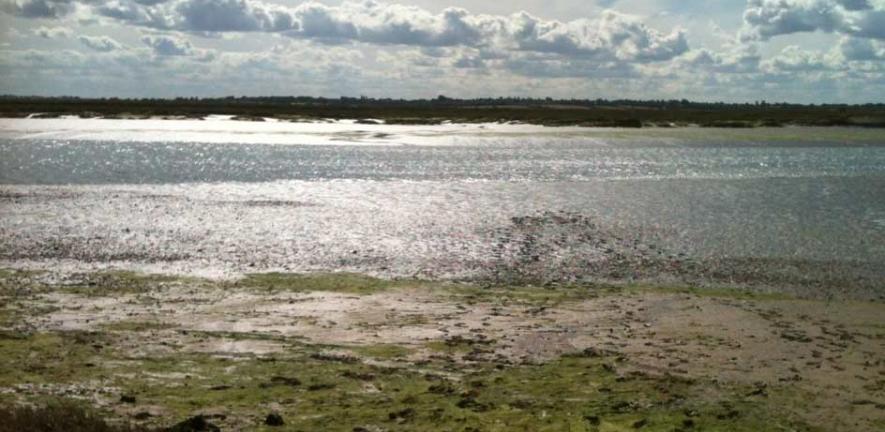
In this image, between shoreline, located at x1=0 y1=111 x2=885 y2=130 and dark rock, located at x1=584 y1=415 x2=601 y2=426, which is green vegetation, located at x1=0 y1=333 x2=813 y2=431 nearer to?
dark rock, located at x1=584 y1=415 x2=601 y2=426

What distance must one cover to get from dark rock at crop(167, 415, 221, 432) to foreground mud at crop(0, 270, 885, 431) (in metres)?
0.33

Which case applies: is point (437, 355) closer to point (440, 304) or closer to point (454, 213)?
point (440, 304)

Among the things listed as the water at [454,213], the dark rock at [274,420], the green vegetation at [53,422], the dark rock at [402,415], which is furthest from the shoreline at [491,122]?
the green vegetation at [53,422]

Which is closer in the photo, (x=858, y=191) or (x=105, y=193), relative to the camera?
(x=105, y=193)

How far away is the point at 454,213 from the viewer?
27172 mm

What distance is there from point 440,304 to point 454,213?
1213cm

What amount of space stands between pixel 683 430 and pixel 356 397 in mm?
3860

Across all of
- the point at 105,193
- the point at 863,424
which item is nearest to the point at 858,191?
the point at 863,424

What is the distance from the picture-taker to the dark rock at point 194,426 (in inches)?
328

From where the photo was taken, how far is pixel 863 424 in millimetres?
9336

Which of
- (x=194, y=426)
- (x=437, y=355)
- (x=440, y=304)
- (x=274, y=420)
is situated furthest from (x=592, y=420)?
(x=440, y=304)

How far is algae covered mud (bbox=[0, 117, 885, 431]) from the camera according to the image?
32.1 ft

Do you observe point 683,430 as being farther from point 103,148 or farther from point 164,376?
point 103,148

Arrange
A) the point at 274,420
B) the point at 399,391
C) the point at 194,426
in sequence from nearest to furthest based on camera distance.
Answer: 1. the point at 194,426
2. the point at 274,420
3. the point at 399,391
